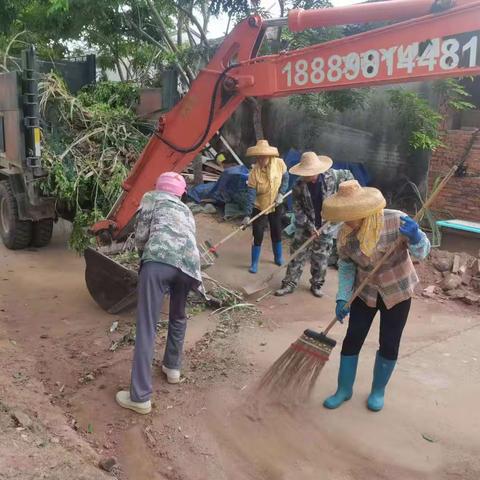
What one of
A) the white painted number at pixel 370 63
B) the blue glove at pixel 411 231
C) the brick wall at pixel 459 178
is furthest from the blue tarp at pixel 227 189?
the blue glove at pixel 411 231

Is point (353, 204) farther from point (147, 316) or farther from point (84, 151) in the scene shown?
point (84, 151)

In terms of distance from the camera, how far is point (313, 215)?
6113mm

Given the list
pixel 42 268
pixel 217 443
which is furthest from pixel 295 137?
pixel 217 443

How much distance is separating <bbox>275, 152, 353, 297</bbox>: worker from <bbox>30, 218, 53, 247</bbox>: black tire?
11.6 ft

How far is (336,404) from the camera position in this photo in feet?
12.6

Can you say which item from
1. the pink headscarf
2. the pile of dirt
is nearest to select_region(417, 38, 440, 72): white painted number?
the pink headscarf

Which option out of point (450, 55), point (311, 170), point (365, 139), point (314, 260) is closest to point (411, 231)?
point (450, 55)

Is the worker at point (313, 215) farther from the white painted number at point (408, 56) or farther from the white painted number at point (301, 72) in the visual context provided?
the white painted number at point (408, 56)

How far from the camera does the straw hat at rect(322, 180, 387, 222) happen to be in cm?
329

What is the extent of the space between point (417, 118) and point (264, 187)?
3.00m

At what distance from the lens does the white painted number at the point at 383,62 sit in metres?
3.35

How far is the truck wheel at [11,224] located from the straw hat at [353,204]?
5413 millimetres

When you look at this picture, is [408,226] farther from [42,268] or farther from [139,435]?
[42,268]

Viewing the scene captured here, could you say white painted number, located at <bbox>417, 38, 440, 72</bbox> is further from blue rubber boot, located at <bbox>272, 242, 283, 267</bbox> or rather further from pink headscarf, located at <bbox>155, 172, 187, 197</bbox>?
blue rubber boot, located at <bbox>272, 242, 283, 267</bbox>
